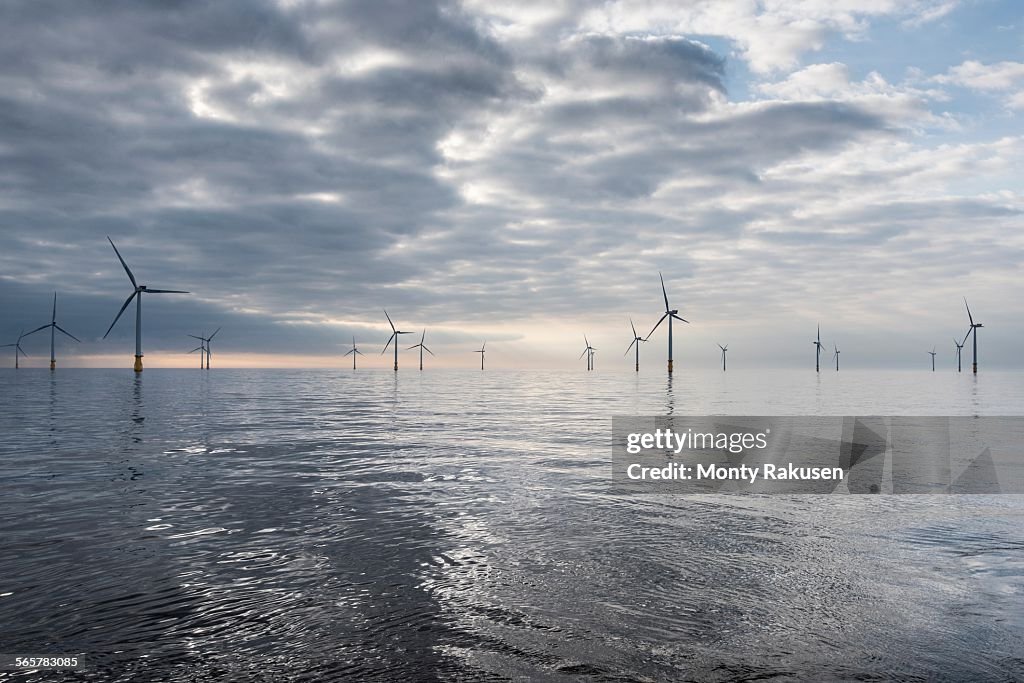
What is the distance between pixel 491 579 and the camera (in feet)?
34.6

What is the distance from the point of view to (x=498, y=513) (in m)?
15.7

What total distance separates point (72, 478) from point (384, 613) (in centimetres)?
1623

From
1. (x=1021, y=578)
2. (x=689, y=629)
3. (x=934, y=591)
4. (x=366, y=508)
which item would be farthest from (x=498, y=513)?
(x=1021, y=578)

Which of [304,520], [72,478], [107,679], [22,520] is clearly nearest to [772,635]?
[107,679]

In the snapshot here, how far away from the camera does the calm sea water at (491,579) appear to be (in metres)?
7.62

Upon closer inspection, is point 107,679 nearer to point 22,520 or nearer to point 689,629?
point 689,629

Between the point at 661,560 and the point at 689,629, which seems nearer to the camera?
the point at 689,629

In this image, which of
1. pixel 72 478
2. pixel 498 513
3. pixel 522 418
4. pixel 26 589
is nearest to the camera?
pixel 26 589

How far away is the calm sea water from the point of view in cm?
762

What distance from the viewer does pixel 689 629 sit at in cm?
845

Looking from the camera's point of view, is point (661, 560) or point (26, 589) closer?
point (26, 589)

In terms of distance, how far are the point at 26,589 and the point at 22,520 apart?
582 centimetres

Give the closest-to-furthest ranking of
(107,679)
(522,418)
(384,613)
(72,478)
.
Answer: (107,679), (384,613), (72,478), (522,418)

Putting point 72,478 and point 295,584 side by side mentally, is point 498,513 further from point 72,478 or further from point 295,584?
point 72,478
